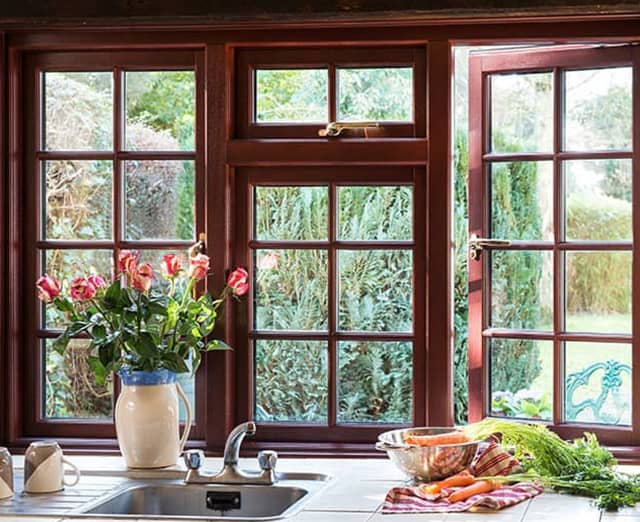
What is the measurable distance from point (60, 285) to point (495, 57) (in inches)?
64.4

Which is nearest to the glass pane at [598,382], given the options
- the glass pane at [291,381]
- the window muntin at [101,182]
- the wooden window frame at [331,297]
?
the wooden window frame at [331,297]

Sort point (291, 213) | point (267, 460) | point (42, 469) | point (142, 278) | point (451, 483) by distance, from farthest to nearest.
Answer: point (291, 213)
point (142, 278)
point (267, 460)
point (42, 469)
point (451, 483)

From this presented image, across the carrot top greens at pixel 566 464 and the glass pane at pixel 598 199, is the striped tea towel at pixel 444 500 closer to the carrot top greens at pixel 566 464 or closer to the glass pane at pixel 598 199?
the carrot top greens at pixel 566 464

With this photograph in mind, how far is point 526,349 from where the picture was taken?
161 inches

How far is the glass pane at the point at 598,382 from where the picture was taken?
398 cm

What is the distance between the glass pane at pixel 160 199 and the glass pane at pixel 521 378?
1106 mm

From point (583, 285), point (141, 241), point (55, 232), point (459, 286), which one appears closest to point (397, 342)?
point (583, 285)

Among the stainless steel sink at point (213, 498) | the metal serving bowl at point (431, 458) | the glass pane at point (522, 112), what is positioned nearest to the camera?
the metal serving bowl at point (431, 458)

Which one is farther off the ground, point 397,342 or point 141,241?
point 141,241

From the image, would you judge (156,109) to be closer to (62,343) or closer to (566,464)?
(62,343)

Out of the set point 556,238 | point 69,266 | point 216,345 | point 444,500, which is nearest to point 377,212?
point 556,238

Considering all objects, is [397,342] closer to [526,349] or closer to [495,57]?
A: [526,349]

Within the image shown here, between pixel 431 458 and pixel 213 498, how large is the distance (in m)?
0.67

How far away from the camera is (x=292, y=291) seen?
13.7ft
